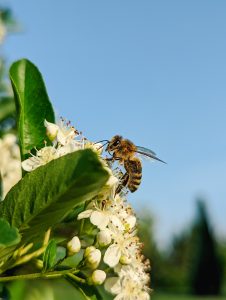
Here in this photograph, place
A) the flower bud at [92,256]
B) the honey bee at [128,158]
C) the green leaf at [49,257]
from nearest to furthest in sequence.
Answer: the green leaf at [49,257]
the flower bud at [92,256]
the honey bee at [128,158]

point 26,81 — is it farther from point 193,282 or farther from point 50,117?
point 193,282

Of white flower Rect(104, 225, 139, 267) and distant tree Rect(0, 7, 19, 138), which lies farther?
distant tree Rect(0, 7, 19, 138)

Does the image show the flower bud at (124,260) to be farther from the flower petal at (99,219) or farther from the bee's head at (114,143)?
the bee's head at (114,143)

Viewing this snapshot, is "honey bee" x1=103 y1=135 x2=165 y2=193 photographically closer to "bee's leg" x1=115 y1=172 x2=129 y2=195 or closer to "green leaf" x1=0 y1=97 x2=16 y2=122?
"bee's leg" x1=115 y1=172 x2=129 y2=195

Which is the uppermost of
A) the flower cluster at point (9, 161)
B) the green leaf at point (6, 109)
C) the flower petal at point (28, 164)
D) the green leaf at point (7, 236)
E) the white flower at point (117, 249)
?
the flower petal at point (28, 164)

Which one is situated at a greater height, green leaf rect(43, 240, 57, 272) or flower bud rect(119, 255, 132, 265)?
green leaf rect(43, 240, 57, 272)

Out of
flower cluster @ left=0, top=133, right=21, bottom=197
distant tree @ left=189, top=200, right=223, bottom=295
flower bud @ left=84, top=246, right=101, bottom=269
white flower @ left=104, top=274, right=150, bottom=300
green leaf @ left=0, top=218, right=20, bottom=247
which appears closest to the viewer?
green leaf @ left=0, top=218, right=20, bottom=247

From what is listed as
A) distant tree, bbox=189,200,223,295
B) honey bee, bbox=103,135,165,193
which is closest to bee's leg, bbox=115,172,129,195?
honey bee, bbox=103,135,165,193

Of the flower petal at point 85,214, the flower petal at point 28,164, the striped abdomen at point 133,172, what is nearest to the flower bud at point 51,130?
the flower petal at point 28,164

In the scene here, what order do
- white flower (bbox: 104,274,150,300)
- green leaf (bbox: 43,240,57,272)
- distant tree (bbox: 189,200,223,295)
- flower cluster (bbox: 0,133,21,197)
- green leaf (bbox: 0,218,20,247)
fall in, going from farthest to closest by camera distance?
1. distant tree (bbox: 189,200,223,295)
2. flower cluster (bbox: 0,133,21,197)
3. white flower (bbox: 104,274,150,300)
4. green leaf (bbox: 43,240,57,272)
5. green leaf (bbox: 0,218,20,247)
